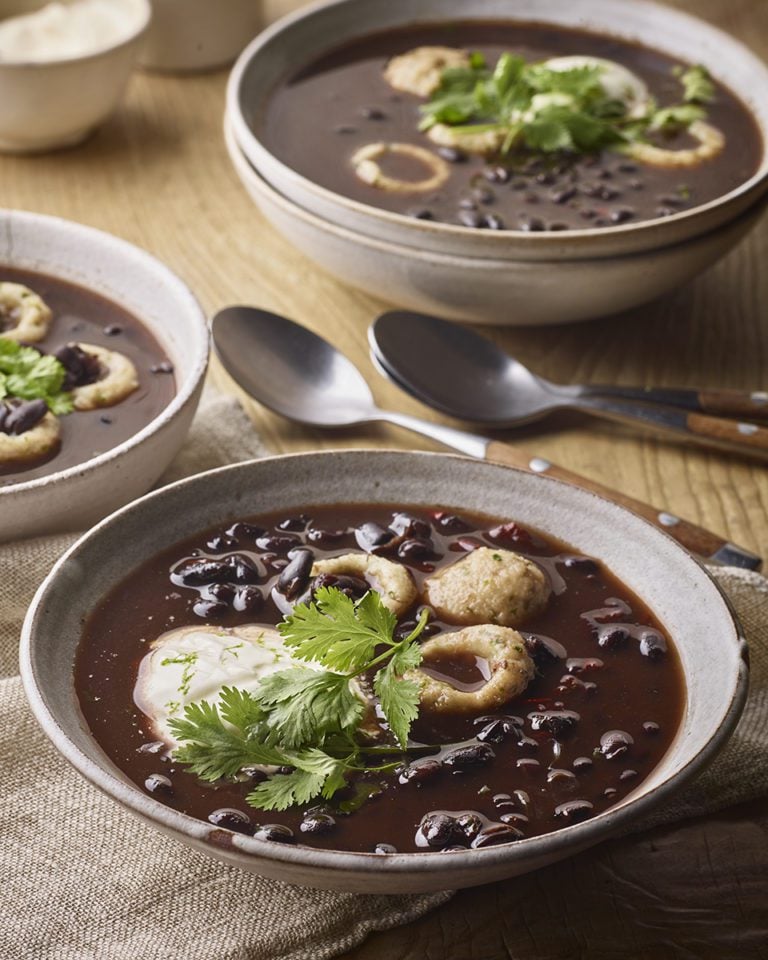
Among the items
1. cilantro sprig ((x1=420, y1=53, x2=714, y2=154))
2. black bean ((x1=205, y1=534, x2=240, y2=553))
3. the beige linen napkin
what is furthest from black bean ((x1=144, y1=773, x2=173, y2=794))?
cilantro sprig ((x1=420, y1=53, x2=714, y2=154))

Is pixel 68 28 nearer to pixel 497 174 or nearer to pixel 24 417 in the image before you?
pixel 497 174

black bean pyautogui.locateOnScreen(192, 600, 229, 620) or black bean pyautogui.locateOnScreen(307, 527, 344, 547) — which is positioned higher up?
black bean pyautogui.locateOnScreen(192, 600, 229, 620)

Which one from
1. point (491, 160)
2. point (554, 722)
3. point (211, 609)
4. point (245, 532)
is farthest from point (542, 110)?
point (554, 722)

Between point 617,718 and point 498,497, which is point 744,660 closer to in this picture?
point 617,718

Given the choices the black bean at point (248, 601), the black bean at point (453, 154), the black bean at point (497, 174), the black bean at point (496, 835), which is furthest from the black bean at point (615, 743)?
the black bean at point (453, 154)

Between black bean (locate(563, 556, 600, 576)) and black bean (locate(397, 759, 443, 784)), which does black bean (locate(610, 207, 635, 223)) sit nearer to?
black bean (locate(563, 556, 600, 576))

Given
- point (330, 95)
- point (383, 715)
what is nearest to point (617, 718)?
point (383, 715)
